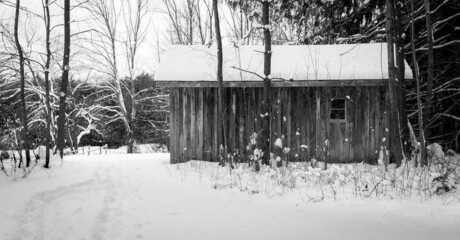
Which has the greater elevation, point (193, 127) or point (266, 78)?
point (266, 78)

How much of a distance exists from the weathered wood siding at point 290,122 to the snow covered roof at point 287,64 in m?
0.70

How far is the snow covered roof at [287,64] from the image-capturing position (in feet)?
33.1

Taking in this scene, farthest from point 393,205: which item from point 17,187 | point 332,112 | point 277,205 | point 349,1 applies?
point 349,1

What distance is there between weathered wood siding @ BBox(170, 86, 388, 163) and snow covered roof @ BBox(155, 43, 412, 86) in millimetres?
701

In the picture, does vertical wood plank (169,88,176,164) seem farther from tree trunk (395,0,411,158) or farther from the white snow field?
tree trunk (395,0,411,158)

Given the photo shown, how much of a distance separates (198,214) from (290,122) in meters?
6.56

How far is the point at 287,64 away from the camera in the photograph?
424 inches

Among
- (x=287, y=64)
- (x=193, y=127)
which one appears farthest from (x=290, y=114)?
(x=193, y=127)

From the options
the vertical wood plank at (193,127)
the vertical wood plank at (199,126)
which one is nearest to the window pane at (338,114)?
the vertical wood plank at (199,126)

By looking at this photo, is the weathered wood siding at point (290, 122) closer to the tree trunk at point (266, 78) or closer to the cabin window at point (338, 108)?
the cabin window at point (338, 108)

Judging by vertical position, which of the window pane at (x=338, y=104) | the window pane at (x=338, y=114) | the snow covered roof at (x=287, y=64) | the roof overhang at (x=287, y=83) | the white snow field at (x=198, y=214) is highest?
the snow covered roof at (x=287, y=64)

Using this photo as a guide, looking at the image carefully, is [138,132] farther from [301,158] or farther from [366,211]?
[366,211]

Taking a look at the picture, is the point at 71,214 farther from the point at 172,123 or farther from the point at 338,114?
the point at 338,114

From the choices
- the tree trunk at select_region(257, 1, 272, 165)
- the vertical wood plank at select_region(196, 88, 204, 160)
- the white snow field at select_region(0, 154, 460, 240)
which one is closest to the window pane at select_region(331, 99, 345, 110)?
the tree trunk at select_region(257, 1, 272, 165)
